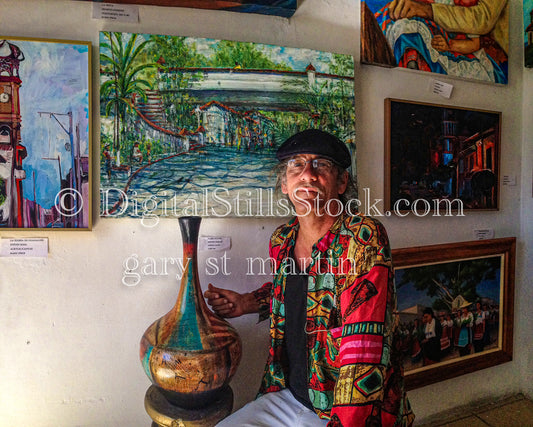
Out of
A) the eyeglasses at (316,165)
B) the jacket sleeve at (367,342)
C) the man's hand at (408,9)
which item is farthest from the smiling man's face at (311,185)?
the man's hand at (408,9)

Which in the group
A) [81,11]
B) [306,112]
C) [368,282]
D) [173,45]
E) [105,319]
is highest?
[81,11]

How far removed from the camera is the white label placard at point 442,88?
149 centimetres

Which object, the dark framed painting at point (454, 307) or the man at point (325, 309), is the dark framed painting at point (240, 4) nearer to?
the man at point (325, 309)

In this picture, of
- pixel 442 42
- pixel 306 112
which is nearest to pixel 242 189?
pixel 306 112

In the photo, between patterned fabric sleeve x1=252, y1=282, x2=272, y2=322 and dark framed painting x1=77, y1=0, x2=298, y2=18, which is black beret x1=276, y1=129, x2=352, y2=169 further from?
dark framed painting x1=77, y1=0, x2=298, y2=18

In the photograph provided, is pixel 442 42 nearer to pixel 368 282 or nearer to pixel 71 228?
pixel 368 282

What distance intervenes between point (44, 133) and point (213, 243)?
688 millimetres

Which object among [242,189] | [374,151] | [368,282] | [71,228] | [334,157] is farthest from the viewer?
[374,151]

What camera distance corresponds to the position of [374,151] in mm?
1405

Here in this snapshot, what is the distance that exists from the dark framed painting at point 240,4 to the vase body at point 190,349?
32.4 inches

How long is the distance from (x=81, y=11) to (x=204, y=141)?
615 mm

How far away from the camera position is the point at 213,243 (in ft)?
4.03

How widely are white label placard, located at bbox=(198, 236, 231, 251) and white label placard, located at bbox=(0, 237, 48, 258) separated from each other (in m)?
0.54

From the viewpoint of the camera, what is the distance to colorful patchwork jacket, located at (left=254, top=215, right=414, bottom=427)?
2.34 feet
